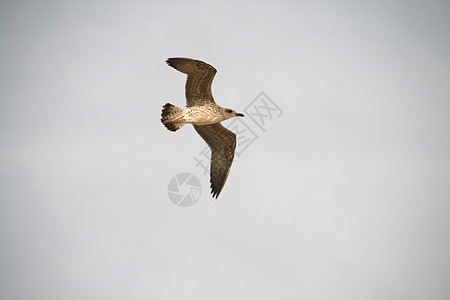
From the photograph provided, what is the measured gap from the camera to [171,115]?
10.1m

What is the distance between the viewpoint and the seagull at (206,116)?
30.3 feet

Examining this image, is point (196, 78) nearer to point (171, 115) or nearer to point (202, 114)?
point (202, 114)

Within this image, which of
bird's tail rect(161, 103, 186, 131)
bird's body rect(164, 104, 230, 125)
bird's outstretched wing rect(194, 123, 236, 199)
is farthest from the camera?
bird's outstretched wing rect(194, 123, 236, 199)

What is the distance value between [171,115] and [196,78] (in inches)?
47.5

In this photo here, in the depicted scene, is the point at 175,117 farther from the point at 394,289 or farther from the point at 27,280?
the point at 394,289

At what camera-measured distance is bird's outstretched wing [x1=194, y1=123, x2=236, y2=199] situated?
1065 centimetres

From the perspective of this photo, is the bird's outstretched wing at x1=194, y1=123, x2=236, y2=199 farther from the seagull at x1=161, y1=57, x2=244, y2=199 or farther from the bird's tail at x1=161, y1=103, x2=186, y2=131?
the bird's tail at x1=161, y1=103, x2=186, y2=131

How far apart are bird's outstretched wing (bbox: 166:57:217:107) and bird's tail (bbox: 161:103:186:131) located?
36cm

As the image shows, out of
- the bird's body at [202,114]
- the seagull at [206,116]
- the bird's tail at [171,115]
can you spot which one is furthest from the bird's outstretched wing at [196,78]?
the bird's tail at [171,115]

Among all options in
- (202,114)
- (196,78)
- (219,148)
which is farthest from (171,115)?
(219,148)

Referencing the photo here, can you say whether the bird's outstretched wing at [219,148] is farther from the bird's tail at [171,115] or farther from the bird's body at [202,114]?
the bird's tail at [171,115]

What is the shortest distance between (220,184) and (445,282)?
65.1 m

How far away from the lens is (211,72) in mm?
9281

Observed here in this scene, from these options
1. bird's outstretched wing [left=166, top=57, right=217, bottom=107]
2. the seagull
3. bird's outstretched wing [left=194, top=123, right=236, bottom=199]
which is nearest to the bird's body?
the seagull
